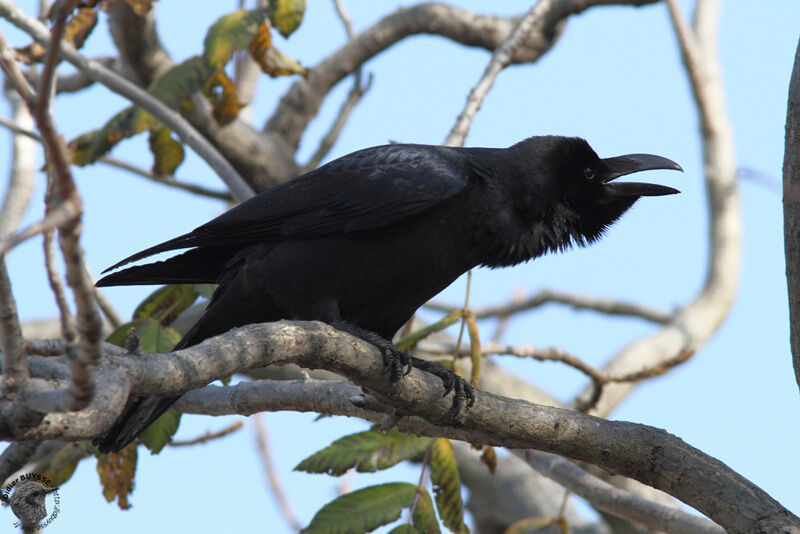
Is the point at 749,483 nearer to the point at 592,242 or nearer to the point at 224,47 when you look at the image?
the point at 592,242

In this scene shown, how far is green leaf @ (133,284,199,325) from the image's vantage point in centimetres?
448

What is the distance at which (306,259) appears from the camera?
13.1ft

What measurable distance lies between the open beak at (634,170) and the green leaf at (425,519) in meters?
1.93

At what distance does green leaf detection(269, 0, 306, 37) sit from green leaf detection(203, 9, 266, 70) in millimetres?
→ 82

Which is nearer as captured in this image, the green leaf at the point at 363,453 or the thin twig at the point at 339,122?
the green leaf at the point at 363,453

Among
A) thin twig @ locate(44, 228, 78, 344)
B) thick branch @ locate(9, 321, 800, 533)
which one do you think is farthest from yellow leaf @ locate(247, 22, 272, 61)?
thin twig @ locate(44, 228, 78, 344)

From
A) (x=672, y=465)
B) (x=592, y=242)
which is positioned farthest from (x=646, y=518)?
(x=592, y=242)

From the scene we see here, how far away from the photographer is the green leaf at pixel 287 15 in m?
4.95

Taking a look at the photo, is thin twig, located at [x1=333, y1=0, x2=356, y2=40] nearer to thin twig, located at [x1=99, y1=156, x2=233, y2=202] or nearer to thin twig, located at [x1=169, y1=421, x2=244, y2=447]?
thin twig, located at [x1=99, y1=156, x2=233, y2=202]

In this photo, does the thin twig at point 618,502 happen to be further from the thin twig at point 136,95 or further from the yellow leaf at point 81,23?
the yellow leaf at point 81,23

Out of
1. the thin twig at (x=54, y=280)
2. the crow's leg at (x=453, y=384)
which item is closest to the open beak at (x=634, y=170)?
the crow's leg at (x=453, y=384)

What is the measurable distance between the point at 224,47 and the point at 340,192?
3.88 ft

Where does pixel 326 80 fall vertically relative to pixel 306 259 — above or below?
above

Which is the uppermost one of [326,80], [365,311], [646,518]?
[326,80]
